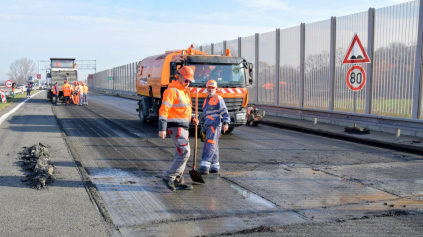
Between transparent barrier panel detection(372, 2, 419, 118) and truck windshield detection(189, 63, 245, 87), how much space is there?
4.46m

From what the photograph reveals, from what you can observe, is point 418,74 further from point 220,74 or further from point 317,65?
point 220,74

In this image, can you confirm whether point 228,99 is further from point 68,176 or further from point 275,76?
point 275,76

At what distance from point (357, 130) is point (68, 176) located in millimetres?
9299

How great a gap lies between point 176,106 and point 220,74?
6.53m

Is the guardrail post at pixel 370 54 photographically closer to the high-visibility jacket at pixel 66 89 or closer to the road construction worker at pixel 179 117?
the road construction worker at pixel 179 117

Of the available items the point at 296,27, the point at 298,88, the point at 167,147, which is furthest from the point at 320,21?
the point at 167,147

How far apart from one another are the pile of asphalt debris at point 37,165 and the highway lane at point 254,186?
0.72 meters

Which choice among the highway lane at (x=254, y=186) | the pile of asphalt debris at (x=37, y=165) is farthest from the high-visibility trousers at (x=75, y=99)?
the pile of asphalt debris at (x=37, y=165)

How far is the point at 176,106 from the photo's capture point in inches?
262

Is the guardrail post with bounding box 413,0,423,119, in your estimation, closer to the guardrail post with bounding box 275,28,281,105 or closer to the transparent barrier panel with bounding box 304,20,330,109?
the transparent barrier panel with bounding box 304,20,330,109

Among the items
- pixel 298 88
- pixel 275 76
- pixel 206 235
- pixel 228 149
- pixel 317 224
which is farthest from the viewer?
pixel 275 76

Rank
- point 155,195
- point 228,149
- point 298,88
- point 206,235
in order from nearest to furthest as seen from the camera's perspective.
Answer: point 206,235 < point 155,195 < point 228,149 < point 298,88

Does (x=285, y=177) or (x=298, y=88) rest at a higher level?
(x=298, y=88)

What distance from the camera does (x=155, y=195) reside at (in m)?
6.34
